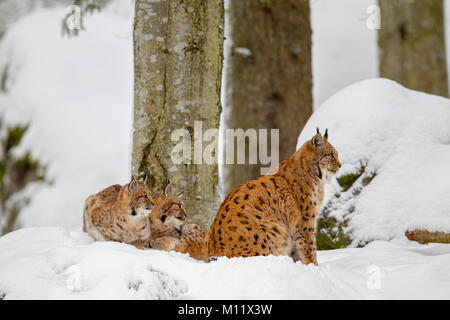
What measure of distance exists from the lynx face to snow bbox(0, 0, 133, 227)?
589 cm

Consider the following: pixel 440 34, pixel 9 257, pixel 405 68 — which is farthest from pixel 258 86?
pixel 9 257

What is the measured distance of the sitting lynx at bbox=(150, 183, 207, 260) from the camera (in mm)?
4855

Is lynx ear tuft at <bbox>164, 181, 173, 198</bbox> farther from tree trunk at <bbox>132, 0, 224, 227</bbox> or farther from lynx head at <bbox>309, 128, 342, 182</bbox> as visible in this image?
lynx head at <bbox>309, 128, 342, 182</bbox>

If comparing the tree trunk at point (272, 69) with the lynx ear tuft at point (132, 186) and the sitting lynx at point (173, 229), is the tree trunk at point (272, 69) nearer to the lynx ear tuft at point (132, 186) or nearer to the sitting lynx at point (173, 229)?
the sitting lynx at point (173, 229)

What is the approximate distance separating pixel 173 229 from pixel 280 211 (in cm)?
100

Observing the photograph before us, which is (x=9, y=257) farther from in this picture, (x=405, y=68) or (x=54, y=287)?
(x=405, y=68)

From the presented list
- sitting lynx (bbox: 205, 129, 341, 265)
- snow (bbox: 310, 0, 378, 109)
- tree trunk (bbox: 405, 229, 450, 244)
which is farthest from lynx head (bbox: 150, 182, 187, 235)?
snow (bbox: 310, 0, 378, 109)

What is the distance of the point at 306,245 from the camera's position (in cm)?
460

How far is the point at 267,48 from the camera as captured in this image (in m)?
8.12

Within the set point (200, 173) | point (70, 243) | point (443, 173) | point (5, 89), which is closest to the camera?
point (70, 243)

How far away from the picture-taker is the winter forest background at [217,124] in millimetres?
3723

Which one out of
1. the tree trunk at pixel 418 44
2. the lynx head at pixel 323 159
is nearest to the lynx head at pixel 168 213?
the lynx head at pixel 323 159

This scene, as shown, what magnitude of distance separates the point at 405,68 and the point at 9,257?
7544 millimetres
